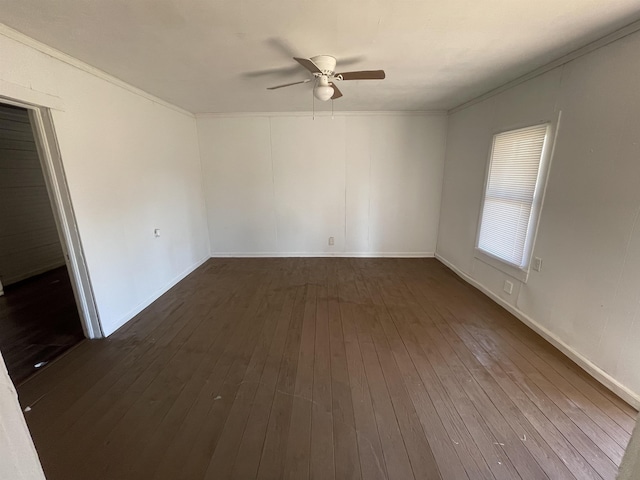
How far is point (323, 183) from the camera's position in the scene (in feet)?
15.7

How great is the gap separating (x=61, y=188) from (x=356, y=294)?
314cm

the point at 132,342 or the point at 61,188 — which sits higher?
the point at 61,188

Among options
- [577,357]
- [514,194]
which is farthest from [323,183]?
[577,357]

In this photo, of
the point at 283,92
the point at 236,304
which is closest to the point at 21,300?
the point at 236,304

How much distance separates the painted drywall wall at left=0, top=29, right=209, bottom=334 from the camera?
2148 millimetres

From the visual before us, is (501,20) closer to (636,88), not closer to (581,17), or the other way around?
(581,17)

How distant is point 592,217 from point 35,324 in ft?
17.3

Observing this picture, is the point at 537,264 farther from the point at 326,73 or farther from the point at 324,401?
the point at 326,73

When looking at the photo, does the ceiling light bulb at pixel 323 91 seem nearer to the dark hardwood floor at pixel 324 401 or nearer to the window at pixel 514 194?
the window at pixel 514 194

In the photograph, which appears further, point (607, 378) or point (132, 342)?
point (132, 342)

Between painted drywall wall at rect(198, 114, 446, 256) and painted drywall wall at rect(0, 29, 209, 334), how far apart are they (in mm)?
811

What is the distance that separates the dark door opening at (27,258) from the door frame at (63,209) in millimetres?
308

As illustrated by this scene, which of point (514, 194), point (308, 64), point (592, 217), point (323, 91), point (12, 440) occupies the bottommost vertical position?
point (12, 440)

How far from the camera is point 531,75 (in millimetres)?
2686
